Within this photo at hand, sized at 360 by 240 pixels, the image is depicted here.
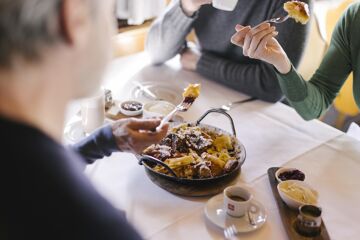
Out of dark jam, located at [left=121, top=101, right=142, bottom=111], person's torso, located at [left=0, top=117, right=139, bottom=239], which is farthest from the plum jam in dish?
person's torso, located at [left=0, top=117, right=139, bottom=239]

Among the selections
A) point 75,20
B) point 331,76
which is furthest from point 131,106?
point 75,20

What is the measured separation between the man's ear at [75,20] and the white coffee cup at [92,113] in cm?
82

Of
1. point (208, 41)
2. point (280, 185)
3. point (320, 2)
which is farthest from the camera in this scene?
point (320, 2)

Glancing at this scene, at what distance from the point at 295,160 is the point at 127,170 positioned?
0.46m

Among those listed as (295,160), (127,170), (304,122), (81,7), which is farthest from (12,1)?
(304,122)

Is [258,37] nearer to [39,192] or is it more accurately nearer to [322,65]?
[322,65]

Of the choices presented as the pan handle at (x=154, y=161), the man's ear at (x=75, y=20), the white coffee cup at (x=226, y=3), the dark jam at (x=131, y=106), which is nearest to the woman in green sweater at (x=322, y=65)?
the white coffee cup at (x=226, y=3)

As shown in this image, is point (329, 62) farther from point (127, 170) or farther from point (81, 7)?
point (81, 7)

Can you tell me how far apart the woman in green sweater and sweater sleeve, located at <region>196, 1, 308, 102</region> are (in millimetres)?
108

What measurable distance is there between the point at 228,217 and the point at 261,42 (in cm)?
55

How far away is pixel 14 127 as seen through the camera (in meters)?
0.44

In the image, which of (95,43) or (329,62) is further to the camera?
(329,62)

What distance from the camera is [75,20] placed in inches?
17.7

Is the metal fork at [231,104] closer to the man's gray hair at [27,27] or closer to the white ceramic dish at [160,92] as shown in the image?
the white ceramic dish at [160,92]
